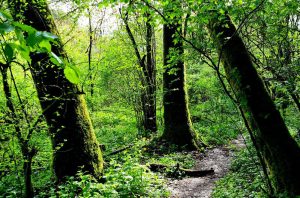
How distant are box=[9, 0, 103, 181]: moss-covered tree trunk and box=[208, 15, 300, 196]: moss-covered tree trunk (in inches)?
139

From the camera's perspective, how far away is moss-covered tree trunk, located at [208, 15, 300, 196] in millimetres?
4184

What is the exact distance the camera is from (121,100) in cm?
1227

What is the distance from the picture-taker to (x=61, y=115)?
6.05m

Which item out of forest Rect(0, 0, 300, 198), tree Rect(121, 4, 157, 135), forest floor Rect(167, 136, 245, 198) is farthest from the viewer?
tree Rect(121, 4, 157, 135)

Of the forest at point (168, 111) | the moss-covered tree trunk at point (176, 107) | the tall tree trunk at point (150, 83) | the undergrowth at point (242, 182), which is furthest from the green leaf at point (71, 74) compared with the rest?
the tall tree trunk at point (150, 83)

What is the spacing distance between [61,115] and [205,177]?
4.19 m

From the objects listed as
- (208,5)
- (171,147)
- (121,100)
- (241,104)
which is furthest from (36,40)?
(121,100)

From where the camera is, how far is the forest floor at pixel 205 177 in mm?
6316

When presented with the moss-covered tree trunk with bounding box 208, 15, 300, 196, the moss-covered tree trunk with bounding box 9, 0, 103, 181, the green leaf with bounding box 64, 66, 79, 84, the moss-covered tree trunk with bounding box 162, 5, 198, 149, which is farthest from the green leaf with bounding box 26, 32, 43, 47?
the moss-covered tree trunk with bounding box 162, 5, 198, 149

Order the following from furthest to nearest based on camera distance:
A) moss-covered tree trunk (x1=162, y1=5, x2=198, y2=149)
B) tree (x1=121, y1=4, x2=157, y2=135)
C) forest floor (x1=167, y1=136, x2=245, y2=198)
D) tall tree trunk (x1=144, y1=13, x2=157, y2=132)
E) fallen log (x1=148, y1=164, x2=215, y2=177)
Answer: tall tree trunk (x1=144, y1=13, x2=157, y2=132) < tree (x1=121, y1=4, x2=157, y2=135) < moss-covered tree trunk (x1=162, y1=5, x2=198, y2=149) < fallen log (x1=148, y1=164, x2=215, y2=177) < forest floor (x1=167, y1=136, x2=245, y2=198)

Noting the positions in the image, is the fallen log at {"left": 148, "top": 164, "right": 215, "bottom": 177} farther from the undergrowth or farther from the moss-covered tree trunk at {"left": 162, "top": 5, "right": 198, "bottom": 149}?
the moss-covered tree trunk at {"left": 162, "top": 5, "right": 198, "bottom": 149}

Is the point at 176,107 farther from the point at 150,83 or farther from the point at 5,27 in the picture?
the point at 5,27

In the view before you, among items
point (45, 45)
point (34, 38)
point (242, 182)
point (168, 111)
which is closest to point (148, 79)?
point (168, 111)

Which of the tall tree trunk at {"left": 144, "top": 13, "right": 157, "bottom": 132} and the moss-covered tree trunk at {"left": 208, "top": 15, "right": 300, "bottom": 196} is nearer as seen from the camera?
the moss-covered tree trunk at {"left": 208, "top": 15, "right": 300, "bottom": 196}
